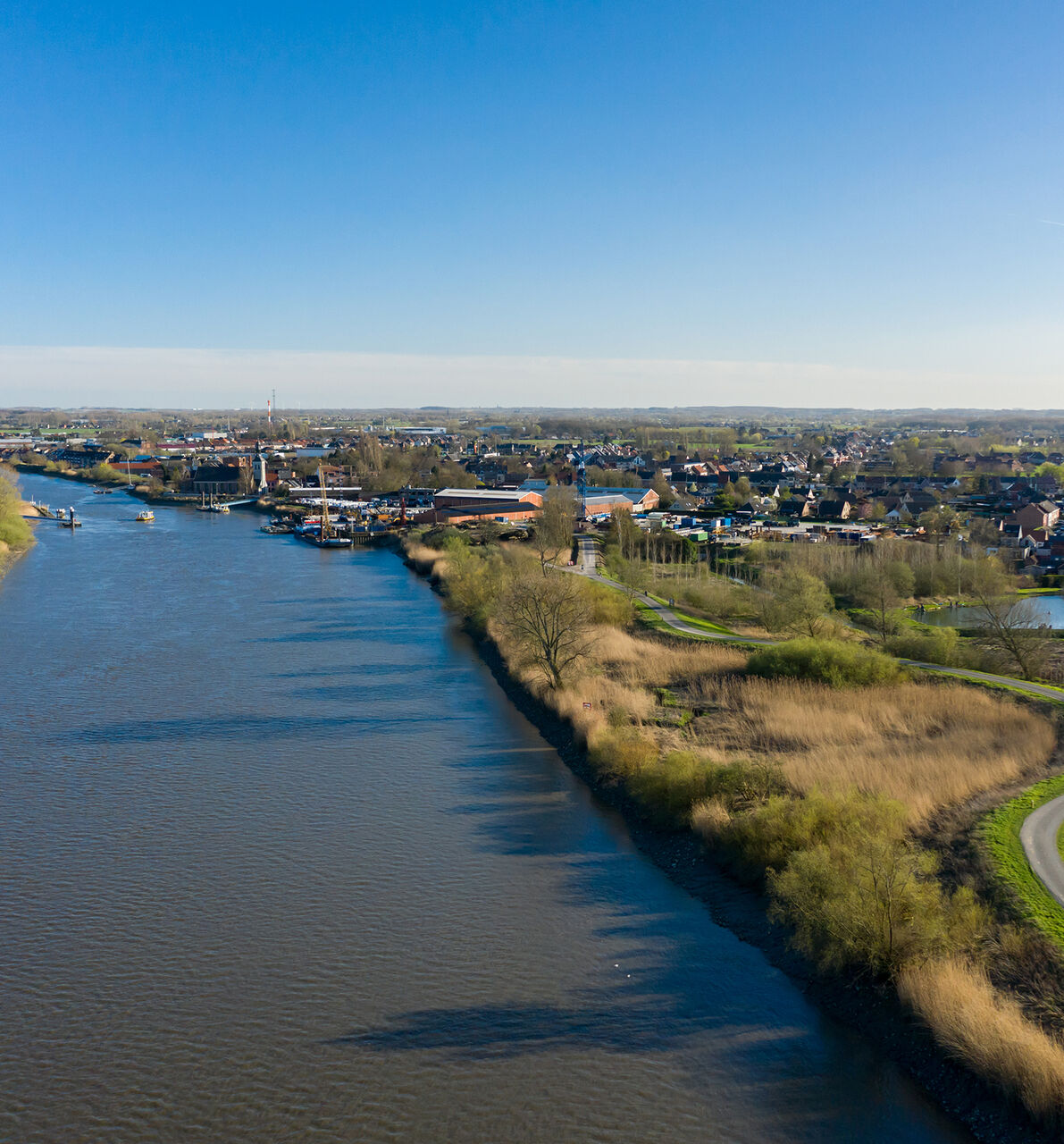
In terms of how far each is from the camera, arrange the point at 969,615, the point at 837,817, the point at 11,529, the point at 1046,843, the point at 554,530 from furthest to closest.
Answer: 1. the point at 11,529
2. the point at 554,530
3. the point at 969,615
4. the point at 837,817
5. the point at 1046,843

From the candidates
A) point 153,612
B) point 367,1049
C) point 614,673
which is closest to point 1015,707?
point 614,673

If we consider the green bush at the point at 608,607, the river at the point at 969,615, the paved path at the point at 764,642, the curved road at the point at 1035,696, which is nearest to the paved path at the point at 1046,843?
the curved road at the point at 1035,696

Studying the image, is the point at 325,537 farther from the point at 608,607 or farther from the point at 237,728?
the point at 237,728

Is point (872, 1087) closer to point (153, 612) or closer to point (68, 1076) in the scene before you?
point (68, 1076)

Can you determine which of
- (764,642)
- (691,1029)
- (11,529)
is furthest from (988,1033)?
(11,529)

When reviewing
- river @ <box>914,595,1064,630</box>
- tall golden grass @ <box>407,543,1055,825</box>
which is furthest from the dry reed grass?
river @ <box>914,595,1064,630</box>

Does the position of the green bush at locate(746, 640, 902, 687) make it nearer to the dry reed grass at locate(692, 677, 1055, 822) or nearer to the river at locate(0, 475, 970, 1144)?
the dry reed grass at locate(692, 677, 1055, 822)
